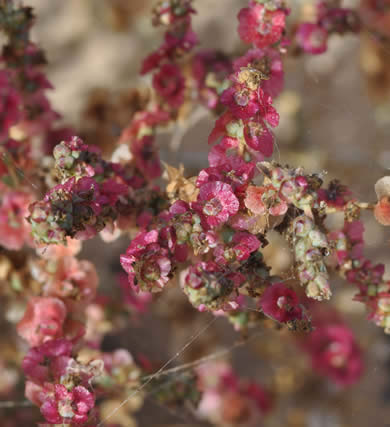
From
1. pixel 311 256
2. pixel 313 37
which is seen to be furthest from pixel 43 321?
pixel 313 37

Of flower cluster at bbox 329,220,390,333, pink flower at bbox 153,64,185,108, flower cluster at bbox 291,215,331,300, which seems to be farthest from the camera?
pink flower at bbox 153,64,185,108

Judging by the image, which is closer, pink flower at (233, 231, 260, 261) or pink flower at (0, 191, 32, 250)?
pink flower at (233, 231, 260, 261)

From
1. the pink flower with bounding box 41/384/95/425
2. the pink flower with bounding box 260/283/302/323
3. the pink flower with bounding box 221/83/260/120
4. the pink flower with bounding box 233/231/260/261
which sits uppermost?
the pink flower with bounding box 221/83/260/120

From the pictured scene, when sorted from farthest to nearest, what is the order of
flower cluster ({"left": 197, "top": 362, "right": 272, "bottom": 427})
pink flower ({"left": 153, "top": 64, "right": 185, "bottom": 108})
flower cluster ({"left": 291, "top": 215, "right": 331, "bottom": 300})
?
flower cluster ({"left": 197, "top": 362, "right": 272, "bottom": 427})
pink flower ({"left": 153, "top": 64, "right": 185, "bottom": 108})
flower cluster ({"left": 291, "top": 215, "right": 331, "bottom": 300})

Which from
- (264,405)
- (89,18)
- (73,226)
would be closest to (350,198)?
(73,226)

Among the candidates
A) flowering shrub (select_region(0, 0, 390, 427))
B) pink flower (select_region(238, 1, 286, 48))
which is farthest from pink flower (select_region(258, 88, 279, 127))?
pink flower (select_region(238, 1, 286, 48))

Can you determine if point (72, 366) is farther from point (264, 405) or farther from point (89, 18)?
point (89, 18)

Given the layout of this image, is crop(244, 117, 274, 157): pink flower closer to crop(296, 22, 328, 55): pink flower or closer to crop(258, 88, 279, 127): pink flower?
crop(258, 88, 279, 127): pink flower

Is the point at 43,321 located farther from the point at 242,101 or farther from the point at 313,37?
the point at 313,37
